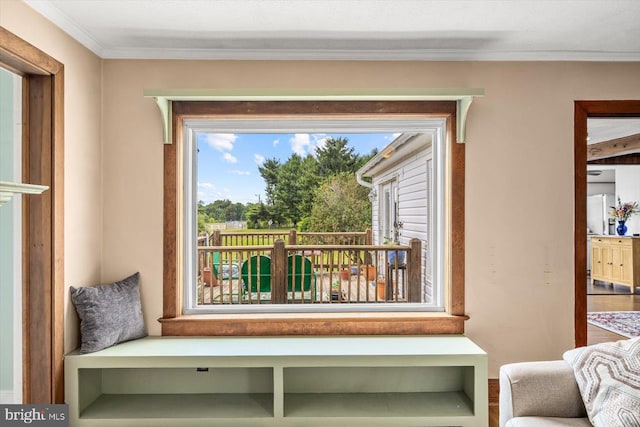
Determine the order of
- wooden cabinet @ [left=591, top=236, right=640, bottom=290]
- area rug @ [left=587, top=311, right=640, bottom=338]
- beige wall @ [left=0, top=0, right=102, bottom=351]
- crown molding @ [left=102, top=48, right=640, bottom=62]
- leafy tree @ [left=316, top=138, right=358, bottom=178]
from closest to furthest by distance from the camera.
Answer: beige wall @ [left=0, top=0, right=102, bottom=351] → crown molding @ [left=102, top=48, right=640, bottom=62] → leafy tree @ [left=316, top=138, right=358, bottom=178] → area rug @ [left=587, top=311, right=640, bottom=338] → wooden cabinet @ [left=591, top=236, right=640, bottom=290]

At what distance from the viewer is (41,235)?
7.89ft

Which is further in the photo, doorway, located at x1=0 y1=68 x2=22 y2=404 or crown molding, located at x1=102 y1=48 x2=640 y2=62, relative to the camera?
crown molding, located at x1=102 y1=48 x2=640 y2=62

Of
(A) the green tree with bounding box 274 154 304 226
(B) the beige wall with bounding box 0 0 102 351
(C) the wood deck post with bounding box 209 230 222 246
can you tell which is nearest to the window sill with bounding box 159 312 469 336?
(C) the wood deck post with bounding box 209 230 222 246

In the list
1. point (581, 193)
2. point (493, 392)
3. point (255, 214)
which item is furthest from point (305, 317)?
point (581, 193)

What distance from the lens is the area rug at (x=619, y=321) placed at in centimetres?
473

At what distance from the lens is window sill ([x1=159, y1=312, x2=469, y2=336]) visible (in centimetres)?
294

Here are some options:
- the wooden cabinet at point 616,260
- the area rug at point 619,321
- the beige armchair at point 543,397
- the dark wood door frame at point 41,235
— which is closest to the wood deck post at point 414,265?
the beige armchair at point 543,397

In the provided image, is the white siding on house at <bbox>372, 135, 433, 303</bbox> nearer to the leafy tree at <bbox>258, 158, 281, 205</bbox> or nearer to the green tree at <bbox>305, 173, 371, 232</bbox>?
the green tree at <bbox>305, 173, 371, 232</bbox>

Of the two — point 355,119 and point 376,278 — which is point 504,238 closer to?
point 376,278

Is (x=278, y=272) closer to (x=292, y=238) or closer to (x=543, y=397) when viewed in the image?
(x=292, y=238)

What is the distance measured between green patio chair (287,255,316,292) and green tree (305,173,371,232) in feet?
0.81

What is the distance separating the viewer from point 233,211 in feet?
10.4

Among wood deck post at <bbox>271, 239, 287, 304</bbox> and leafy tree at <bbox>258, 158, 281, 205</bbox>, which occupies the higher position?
leafy tree at <bbox>258, 158, 281, 205</bbox>

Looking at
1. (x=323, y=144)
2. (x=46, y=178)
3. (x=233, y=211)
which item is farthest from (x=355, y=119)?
(x=46, y=178)
